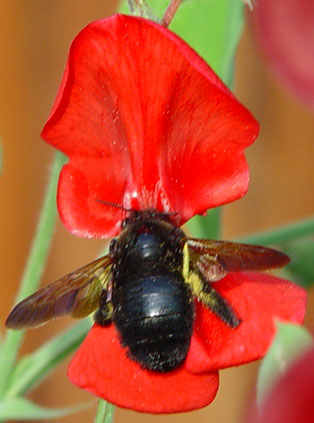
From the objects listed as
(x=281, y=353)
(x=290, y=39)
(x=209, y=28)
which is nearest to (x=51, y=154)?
(x=209, y=28)

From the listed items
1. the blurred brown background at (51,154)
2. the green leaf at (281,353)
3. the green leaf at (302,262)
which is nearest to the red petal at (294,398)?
the green leaf at (281,353)

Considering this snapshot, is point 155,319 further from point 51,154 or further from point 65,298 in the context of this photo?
point 51,154

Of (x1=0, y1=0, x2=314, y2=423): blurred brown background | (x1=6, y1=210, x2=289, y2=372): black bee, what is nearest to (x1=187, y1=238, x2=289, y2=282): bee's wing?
(x1=6, y1=210, x2=289, y2=372): black bee

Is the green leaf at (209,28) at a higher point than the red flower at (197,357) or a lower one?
higher

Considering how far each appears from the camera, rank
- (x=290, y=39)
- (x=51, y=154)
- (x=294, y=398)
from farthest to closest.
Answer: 1. (x=51, y=154)
2. (x=290, y=39)
3. (x=294, y=398)

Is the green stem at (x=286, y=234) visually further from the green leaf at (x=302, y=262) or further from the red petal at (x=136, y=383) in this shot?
the red petal at (x=136, y=383)

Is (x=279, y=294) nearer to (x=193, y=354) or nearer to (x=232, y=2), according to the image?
(x=193, y=354)

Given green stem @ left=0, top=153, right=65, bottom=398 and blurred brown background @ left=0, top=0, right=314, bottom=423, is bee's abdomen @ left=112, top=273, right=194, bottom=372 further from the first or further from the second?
blurred brown background @ left=0, top=0, right=314, bottom=423
